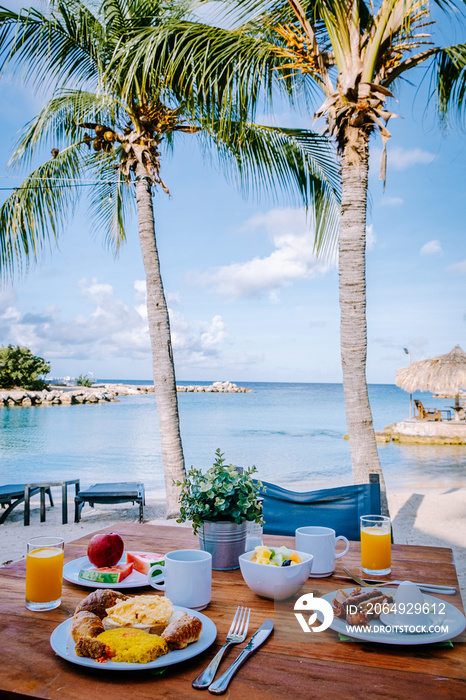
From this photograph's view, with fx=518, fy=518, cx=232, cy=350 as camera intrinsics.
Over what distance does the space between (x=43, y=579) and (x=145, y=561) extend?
33cm

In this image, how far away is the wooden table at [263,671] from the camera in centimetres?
94

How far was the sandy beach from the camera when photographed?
506 centimetres

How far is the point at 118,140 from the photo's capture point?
570 centimetres

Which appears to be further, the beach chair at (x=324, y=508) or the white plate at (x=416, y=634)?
the beach chair at (x=324, y=508)

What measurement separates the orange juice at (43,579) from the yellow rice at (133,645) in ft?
0.97

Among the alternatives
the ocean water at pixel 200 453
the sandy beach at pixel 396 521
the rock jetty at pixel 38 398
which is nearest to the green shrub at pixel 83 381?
the rock jetty at pixel 38 398

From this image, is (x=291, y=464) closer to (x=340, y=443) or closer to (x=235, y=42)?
(x=340, y=443)

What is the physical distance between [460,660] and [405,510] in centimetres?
598

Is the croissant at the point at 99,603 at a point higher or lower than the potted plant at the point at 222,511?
lower

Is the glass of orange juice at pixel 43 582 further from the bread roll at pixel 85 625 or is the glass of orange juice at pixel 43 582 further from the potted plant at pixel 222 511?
the potted plant at pixel 222 511

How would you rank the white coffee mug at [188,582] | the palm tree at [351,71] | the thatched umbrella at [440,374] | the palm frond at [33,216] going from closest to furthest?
1. the white coffee mug at [188,582]
2. the palm tree at [351,71]
3. the palm frond at [33,216]
4. the thatched umbrella at [440,374]

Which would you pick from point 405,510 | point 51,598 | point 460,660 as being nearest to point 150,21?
point 51,598

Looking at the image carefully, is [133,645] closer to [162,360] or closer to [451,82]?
[162,360]

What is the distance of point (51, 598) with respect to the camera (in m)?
1.33
